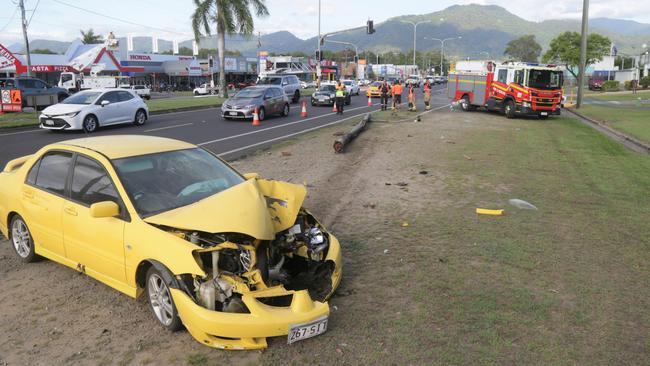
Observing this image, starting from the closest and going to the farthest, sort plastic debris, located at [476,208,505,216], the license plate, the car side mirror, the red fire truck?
the license plate, the car side mirror, plastic debris, located at [476,208,505,216], the red fire truck

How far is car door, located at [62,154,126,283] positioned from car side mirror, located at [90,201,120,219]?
8 cm

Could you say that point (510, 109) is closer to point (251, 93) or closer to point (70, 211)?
point (251, 93)

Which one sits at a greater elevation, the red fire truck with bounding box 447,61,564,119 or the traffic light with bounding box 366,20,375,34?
the traffic light with bounding box 366,20,375,34

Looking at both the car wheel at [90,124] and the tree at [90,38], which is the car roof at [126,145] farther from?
the tree at [90,38]

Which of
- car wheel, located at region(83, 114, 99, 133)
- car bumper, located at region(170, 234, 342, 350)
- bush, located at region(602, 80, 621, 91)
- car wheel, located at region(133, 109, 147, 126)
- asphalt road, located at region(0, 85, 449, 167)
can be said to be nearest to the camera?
car bumper, located at region(170, 234, 342, 350)

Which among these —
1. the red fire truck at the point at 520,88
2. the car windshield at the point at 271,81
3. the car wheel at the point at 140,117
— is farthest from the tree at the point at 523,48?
the car wheel at the point at 140,117

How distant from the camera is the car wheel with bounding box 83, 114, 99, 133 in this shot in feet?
59.5

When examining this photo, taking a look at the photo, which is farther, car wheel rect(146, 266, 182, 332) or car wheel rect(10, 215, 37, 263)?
car wheel rect(10, 215, 37, 263)

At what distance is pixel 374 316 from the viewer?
181 inches

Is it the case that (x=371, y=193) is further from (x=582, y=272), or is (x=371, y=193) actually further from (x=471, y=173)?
(x=582, y=272)

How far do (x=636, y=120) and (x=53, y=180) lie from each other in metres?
24.9

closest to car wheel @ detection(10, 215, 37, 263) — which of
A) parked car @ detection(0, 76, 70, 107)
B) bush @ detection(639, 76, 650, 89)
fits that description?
parked car @ detection(0, 76, 70, 107)

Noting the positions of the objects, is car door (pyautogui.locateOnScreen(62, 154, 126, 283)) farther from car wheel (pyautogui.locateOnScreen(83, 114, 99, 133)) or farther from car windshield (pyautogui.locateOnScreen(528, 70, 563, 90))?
car windshield (pyautogui.locateOnScreen(528, 70, 563, 90))

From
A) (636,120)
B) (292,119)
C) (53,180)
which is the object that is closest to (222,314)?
(53,180)
